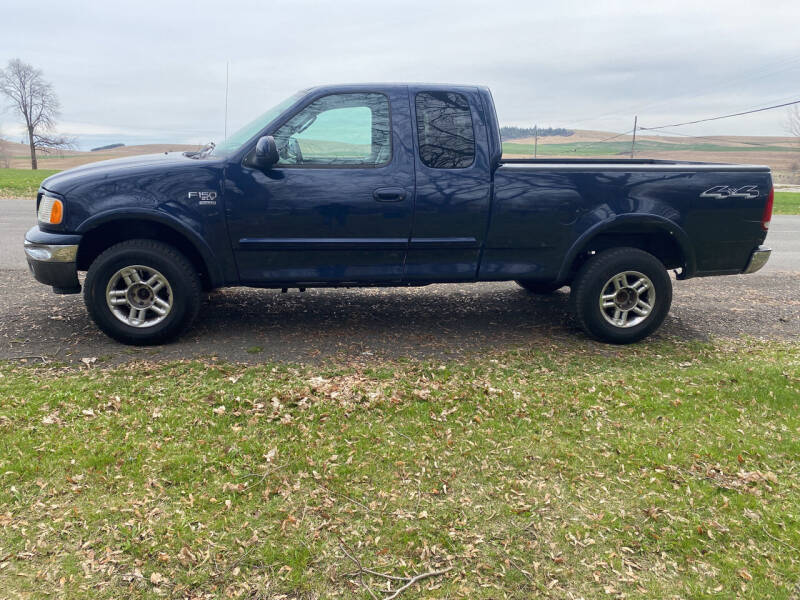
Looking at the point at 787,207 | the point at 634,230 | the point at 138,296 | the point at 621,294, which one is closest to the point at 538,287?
the point at 621,294

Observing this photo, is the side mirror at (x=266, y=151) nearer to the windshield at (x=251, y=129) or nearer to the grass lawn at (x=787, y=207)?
the windshield at (x=251, y=129)

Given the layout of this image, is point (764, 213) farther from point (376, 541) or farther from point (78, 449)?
point (78, 449)

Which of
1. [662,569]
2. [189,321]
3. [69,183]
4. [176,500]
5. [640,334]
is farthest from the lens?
[640,334]

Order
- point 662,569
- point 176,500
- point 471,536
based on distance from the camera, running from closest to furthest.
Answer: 1. point 662,569
2. point 471,536
3. point 176,500

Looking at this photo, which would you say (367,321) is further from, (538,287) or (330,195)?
(538,287)

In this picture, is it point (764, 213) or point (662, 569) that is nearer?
point (662, 569)

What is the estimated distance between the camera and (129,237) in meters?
5.04

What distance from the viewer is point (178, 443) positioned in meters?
3.47

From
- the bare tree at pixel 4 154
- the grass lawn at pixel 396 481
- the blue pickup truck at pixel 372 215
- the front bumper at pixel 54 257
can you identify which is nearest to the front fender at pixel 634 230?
the blue pickup truck at pixel 372 215

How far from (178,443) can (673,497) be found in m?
2.77

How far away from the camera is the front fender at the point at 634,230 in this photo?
5145 millimetres

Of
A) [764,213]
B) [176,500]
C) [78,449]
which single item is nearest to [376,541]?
[176,500]

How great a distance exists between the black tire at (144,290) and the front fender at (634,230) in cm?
322

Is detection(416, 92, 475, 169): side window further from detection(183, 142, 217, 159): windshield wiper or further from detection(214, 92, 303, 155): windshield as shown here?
detection(183, 142, 217, 159): windshield wiper
